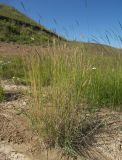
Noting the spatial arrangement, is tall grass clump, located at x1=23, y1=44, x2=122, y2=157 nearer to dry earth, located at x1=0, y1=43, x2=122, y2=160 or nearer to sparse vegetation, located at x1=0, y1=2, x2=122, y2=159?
sparse vegetation, located at x1=0, y1=2, x2=122, y2=159

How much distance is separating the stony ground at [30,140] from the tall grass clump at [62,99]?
0.35ft

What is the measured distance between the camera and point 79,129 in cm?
363

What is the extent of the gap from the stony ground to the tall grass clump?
11 cm

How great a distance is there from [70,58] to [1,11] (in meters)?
21.7

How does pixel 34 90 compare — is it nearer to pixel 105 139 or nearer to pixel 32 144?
pixel 32 144

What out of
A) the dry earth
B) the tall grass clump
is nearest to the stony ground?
the dry earth

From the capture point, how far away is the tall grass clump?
11.2ft

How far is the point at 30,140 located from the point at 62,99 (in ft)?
1.77

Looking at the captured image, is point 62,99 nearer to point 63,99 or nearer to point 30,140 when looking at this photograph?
point 63,99


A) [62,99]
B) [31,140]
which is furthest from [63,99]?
[31,140]

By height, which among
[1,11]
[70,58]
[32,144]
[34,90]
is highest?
[1,11]

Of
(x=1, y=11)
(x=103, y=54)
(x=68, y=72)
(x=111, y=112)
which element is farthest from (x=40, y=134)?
(x=1, y=11)

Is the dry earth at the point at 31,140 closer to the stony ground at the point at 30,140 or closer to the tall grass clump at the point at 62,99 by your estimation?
the stony ground at the point at 30,140

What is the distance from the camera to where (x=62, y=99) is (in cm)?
339
